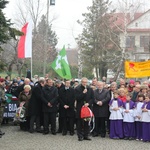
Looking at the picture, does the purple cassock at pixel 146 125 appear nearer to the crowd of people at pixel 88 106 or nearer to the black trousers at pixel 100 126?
the crowd of people at pixel 88 106

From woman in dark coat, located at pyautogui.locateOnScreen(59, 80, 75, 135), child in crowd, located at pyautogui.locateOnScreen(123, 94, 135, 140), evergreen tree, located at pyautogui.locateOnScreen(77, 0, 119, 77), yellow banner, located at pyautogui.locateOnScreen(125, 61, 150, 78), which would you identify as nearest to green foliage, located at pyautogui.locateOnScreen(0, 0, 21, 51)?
woman in dark coat, located at pyautogui.locateOnScreen(59, 80, 75, 135)

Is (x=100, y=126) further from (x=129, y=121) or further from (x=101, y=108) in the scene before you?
(x=129, y=121)

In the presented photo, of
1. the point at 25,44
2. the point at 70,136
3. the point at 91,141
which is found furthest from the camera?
the point at 25,44

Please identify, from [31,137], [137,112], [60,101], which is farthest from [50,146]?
[137,112]

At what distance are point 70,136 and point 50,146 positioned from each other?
1656 mm

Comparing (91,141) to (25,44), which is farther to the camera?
(25,44)

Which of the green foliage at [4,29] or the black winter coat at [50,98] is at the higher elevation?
the green foliage at [4,29]

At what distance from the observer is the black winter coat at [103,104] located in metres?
10.5

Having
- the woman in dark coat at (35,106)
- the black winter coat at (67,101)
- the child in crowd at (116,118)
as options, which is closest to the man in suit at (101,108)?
the child in crowd at (116,118)

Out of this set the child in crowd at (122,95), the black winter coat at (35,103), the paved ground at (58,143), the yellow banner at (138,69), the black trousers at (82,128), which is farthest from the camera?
the yellow banner at (138,69)

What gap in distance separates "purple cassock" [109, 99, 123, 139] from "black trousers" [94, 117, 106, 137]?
0.34 metres

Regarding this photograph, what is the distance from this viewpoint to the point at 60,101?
424 inches

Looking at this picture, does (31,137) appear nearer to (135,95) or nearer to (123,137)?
(123,137)

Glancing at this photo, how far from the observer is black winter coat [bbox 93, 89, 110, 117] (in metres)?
10.5
